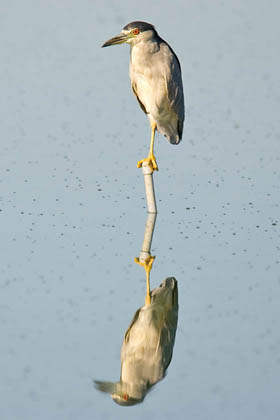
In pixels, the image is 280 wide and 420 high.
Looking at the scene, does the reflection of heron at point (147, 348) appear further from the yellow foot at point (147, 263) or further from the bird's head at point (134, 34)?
the bird's head at point (134, 34)

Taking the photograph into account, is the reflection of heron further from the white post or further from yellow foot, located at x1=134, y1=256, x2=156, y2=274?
the white post

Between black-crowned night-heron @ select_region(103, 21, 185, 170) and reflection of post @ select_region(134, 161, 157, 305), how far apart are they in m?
0.10

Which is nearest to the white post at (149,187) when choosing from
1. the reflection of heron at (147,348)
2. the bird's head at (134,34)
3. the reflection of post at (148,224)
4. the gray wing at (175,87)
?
the reflection of post at (148,224)

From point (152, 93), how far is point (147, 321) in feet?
9.53

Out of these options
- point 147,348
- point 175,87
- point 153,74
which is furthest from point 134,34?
point 147,348

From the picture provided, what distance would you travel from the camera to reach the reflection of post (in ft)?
24.3

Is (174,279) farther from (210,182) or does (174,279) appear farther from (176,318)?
(210,182)

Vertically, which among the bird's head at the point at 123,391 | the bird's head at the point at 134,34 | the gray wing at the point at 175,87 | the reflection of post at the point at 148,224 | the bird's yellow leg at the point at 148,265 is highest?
the bird's head at the point at 134,34

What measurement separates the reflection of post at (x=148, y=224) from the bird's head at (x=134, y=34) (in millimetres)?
1041

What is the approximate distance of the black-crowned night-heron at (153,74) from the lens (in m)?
8.48

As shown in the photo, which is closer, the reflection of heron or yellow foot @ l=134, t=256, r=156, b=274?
the reflection of heron

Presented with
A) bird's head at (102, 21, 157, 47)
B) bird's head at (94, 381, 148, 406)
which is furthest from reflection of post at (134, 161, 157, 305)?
bird's head at (94, 381, 148, 406)

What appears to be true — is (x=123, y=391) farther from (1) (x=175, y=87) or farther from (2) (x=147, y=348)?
(1) (x=175, y=87)

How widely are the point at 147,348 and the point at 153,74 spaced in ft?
10.7
